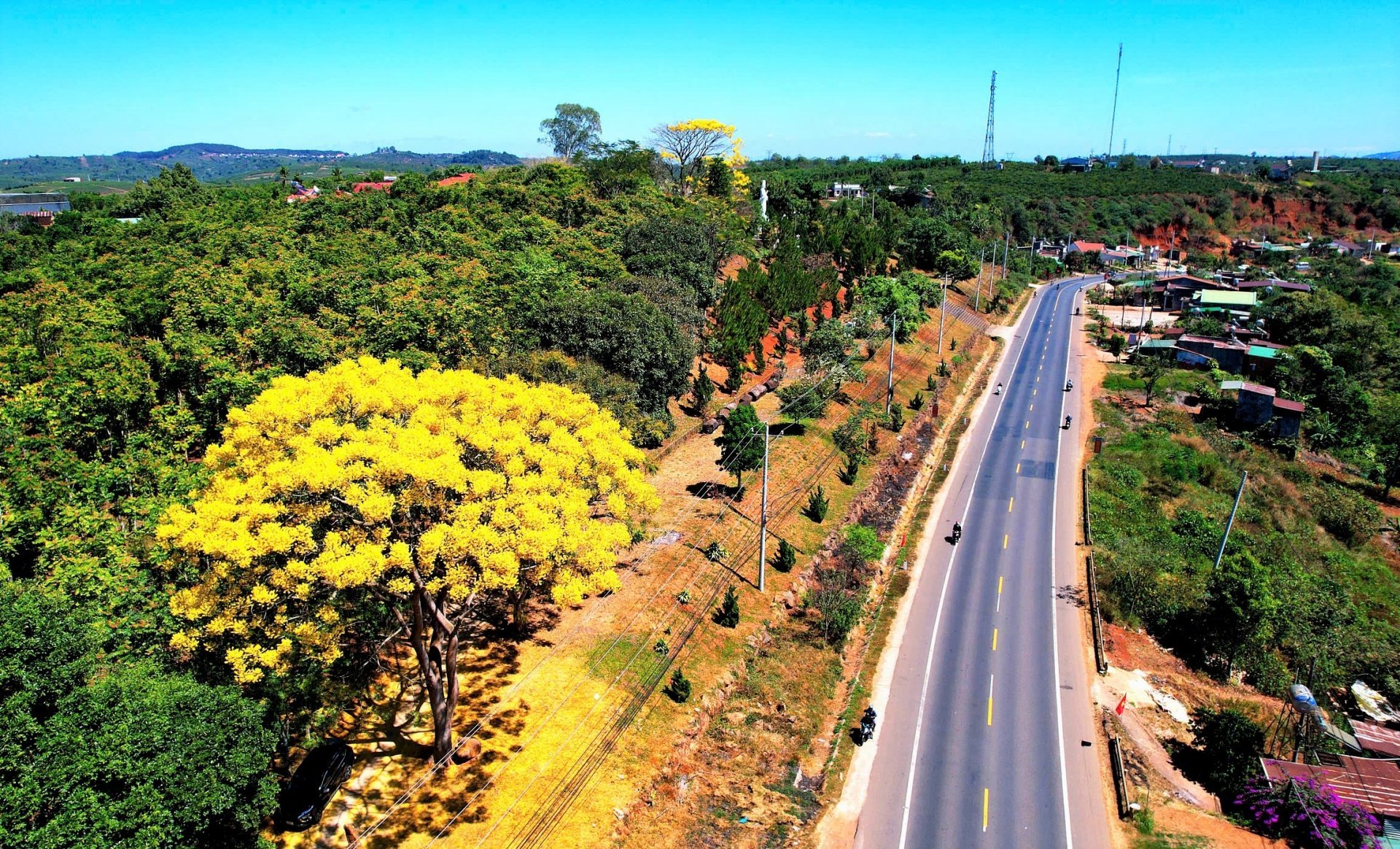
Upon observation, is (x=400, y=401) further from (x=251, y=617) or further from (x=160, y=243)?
(x=160, y=243)

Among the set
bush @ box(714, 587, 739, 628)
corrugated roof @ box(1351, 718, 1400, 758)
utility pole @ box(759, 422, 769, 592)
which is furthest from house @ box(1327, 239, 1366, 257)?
bush @ box(714, 587, 739, 628)

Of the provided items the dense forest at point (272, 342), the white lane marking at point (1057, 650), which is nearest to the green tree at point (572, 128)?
the dense forest at point (272, 342)

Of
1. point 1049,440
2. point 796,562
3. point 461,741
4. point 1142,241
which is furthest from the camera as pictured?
point 1142,241

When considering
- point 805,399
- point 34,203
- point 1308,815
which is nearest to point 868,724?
point 1308,815

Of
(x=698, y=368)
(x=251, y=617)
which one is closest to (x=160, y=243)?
(x=698, y=368)

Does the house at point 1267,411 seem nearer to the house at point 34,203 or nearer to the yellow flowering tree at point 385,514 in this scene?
the yellow flowering tree at point 385,514
